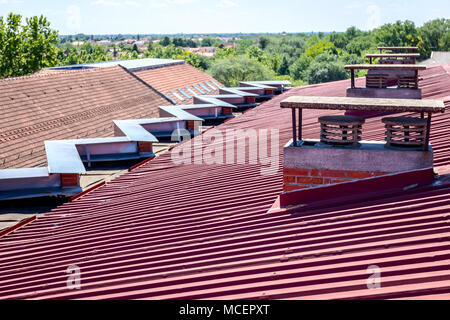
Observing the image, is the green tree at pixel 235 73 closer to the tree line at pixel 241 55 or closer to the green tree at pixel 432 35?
the tree line at pixel 241 55

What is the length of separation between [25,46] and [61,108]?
40362 millimetres

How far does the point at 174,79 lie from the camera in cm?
3819

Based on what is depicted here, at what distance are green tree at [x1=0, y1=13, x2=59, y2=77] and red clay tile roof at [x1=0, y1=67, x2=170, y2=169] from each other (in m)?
31.2

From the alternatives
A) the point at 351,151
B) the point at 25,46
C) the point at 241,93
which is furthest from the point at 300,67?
the point at 351,151

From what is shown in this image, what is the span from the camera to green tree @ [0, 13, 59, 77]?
57.5 metres

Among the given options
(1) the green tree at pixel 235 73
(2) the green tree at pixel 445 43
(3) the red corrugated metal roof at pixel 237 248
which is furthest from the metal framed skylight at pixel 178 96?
(2) the green tree at pixel 445 43

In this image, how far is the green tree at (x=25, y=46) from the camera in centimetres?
5747

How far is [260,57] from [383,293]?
11018 cm

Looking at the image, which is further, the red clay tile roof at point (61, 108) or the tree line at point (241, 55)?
the tree line at point (241, 55)

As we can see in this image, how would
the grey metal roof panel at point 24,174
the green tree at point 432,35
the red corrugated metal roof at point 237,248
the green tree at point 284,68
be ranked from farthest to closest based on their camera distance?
the green tree at point 284,68 → the green tree at point 432,35 → the grey metal roof panel at point 24,174 → the red corrugated metal roof at point 237,248

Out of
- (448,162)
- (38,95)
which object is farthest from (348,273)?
(38,95)

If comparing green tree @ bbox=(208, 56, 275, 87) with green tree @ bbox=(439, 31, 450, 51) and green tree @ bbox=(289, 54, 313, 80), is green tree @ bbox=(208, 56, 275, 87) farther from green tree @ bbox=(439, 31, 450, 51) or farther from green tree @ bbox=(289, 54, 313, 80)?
green tree @ bbox=(439, 31, 450, 51)

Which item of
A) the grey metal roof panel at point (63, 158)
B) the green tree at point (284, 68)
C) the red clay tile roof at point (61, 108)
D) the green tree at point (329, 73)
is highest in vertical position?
the green tree at point (284, 68)

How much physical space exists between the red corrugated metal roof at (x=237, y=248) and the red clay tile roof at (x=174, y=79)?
82.8 feet
